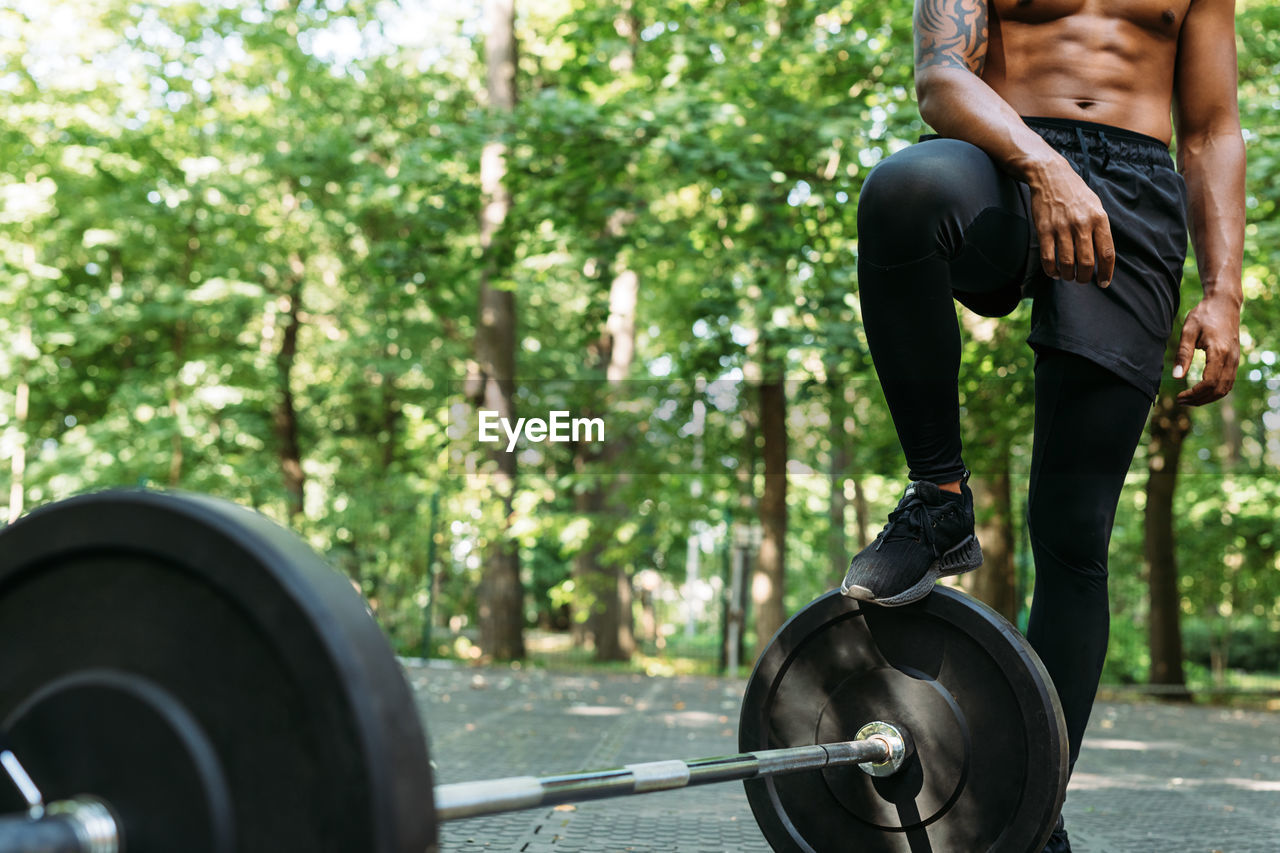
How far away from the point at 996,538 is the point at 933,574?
23.7 ft

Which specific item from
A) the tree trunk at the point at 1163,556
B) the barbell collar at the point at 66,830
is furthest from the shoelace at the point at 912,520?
the tree trunk at the point at 1163,556

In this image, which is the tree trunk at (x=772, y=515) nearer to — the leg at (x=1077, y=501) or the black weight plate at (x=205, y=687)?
the leg at (x=1077, y=501)

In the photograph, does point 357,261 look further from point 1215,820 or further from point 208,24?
point 1215,820

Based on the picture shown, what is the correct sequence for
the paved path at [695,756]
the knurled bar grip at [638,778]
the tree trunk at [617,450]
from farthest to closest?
1. the tree trunk at [617,450]
2. the paved path at [695,756]
3. the knurled bar grip at [638,778]

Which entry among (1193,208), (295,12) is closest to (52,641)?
(1193,208)

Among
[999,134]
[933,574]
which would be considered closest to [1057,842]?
[933,574]

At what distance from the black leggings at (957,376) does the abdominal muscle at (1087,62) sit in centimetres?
30

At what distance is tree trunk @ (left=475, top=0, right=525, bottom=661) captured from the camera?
1170 cm

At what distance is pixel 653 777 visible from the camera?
140 centimetres

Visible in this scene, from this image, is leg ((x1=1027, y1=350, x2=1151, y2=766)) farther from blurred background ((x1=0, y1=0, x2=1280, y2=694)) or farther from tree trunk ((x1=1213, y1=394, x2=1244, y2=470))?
tree trunk ((x1=1213, y1=394, x2=1244, y2=470))

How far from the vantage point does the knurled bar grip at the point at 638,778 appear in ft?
3.83

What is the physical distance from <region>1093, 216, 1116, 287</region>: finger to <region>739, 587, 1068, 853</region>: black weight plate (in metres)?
0.59

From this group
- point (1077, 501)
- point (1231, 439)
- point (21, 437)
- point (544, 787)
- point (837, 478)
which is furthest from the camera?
point (837, 478)

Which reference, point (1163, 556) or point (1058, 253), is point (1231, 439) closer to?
point (1163, 556)
